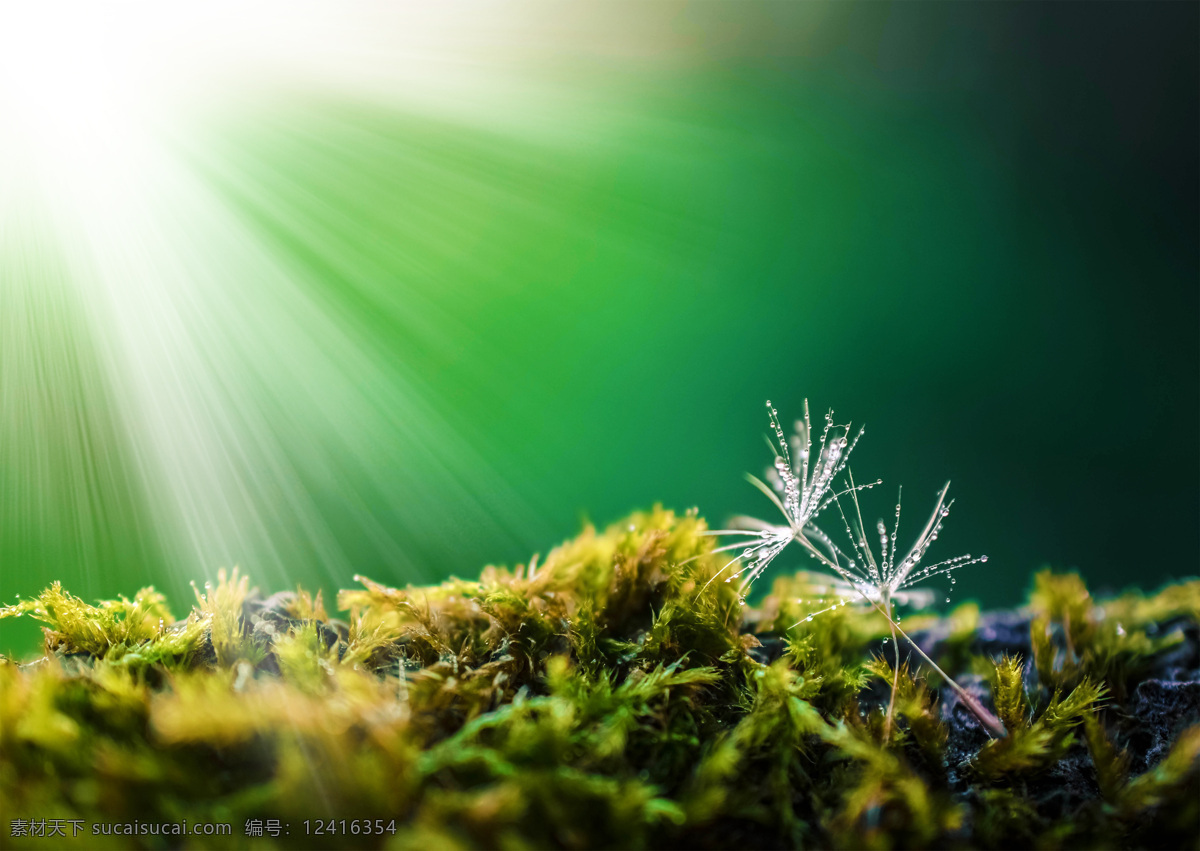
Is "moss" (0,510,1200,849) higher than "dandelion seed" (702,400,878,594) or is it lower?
lower

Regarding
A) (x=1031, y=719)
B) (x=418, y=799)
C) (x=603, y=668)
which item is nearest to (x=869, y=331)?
(x=1031, y=719)

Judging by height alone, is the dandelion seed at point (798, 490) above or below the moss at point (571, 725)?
above

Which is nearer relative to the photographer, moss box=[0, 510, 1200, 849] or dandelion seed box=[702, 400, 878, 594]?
moss box=[0, 510, 1200, 849]

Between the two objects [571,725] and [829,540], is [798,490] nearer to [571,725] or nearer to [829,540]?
[829,540]

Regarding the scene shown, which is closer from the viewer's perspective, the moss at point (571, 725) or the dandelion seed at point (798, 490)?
the moss at point (571, 725)

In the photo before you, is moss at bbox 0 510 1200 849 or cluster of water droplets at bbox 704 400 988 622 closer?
moss at bbox 0 510 1200 849

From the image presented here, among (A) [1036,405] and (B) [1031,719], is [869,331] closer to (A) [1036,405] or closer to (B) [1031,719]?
(A) [1036,405]

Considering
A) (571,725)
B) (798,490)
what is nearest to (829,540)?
(798,490)

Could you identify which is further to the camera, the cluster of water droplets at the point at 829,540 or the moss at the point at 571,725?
the cluster of water droplets at the point at 829,540
